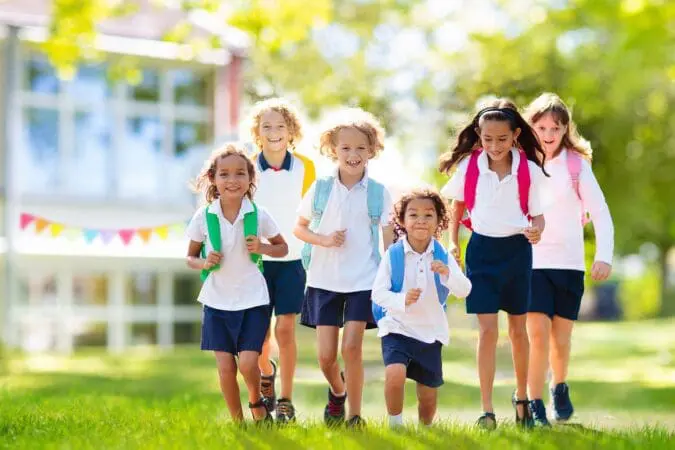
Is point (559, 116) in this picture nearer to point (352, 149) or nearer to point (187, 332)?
point (352, 149)

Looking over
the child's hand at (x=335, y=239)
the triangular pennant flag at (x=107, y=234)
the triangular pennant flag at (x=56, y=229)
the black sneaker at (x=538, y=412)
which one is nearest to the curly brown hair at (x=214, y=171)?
the child's hand at (x=335, y=239)

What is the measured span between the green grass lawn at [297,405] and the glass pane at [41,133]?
6.61 meters

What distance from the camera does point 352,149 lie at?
7.40 m

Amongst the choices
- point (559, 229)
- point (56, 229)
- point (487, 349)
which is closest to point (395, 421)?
point (487, 349)

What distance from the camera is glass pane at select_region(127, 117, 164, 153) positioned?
2483 centimetres

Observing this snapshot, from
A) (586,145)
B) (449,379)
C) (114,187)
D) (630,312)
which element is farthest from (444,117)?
(630,312)

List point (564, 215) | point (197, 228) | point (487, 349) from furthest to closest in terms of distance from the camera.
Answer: point (564, 215), point (487, 349), point (197, 228)

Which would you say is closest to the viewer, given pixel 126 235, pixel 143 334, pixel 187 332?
pixel 126 235

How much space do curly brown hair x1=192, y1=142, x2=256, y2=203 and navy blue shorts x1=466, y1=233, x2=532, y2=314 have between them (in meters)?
1.40

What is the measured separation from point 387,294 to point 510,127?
1.37 meters

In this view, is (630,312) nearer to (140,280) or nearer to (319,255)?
(140,280)


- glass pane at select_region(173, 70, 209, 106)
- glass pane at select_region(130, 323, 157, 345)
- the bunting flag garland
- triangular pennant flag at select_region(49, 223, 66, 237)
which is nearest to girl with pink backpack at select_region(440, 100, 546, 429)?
the bunting flag garland

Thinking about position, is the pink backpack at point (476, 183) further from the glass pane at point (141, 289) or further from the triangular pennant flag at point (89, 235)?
the glass pane at point (141, 289)

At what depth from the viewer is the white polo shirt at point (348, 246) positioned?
7.39 metres
